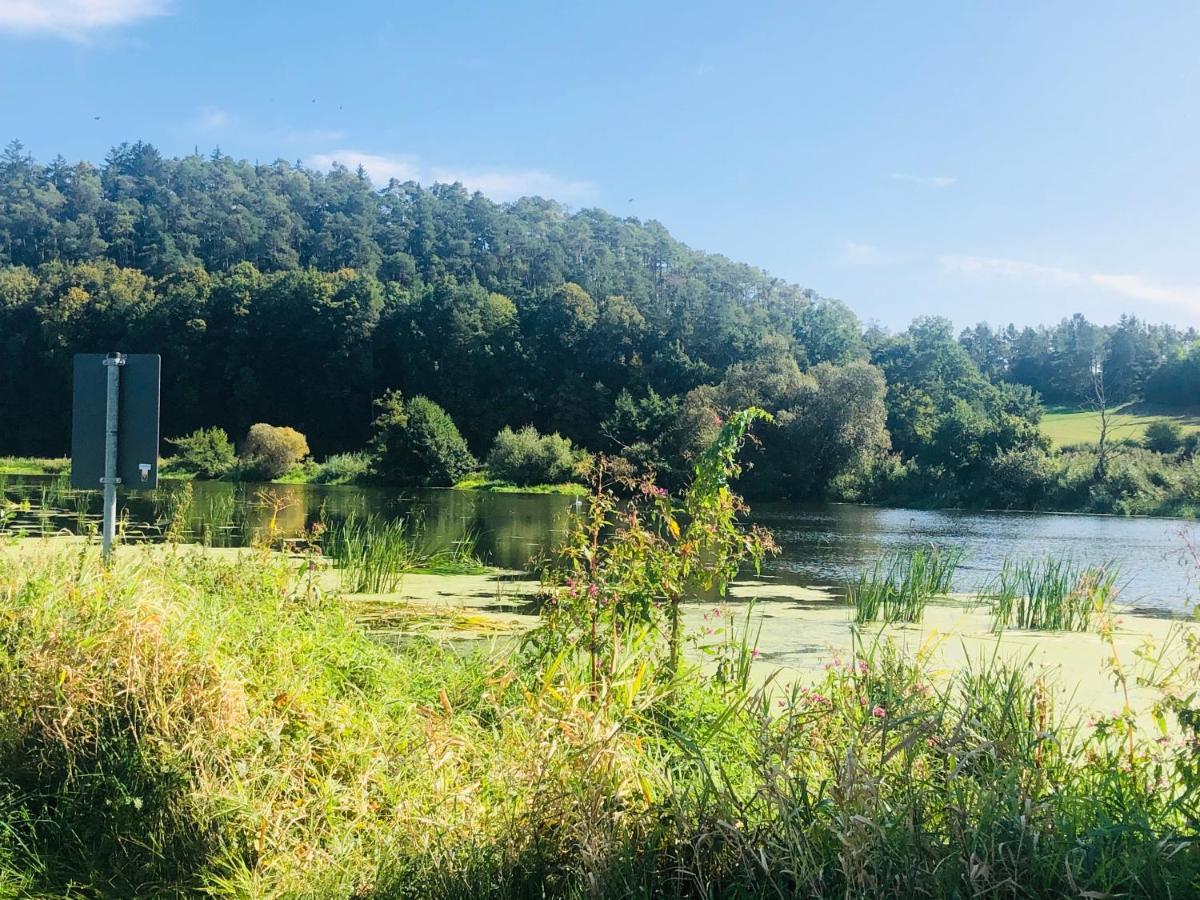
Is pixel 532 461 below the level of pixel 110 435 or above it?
below

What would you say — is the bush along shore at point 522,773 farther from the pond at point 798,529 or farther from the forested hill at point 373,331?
the forested hill at point 373,331

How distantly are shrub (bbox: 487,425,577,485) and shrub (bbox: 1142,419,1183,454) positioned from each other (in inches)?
1136

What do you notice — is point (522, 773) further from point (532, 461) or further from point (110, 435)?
point (532, 461)

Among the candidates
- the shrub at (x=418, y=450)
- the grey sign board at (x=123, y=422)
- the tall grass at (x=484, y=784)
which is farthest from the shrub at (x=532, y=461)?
the tall grass at (x=484, y=784)

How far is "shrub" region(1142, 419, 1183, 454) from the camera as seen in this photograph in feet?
163

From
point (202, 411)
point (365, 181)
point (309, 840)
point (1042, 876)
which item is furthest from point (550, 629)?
point (365, 181)

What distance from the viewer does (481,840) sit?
3.05 metres

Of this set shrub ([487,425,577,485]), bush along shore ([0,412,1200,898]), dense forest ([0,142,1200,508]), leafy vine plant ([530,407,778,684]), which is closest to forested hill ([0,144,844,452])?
dense forest ([0,142,1200,508])

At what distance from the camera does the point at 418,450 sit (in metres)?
52.9

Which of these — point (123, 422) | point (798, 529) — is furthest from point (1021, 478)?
point (123, 422)

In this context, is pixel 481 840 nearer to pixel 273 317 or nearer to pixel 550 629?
pixel 550 629

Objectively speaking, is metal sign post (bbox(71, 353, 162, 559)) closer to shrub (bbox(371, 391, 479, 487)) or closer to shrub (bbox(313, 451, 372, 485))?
shrub (bbox(371, 391, 479, 487))

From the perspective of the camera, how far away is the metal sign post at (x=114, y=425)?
5551 millimetres

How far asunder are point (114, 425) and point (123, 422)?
0.08m
